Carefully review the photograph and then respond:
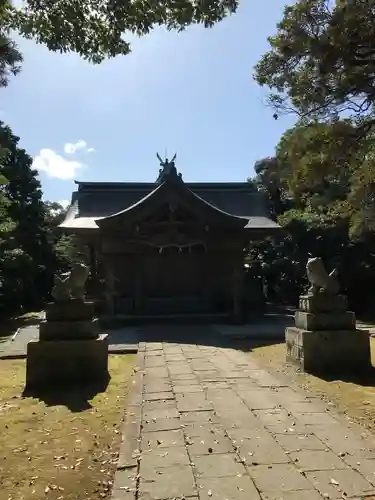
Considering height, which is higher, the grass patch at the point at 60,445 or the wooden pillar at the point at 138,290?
the wooden pillar at the point at 138,290

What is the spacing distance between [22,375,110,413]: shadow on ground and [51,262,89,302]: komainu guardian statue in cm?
149

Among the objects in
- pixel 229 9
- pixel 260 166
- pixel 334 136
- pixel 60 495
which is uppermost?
pixel 260 166

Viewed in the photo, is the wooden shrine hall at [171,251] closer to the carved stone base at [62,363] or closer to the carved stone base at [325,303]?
the carved stone base at [325,303]

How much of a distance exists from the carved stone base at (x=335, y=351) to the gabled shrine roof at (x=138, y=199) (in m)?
9.84

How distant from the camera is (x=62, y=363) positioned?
7297 mm

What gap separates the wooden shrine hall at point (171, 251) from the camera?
625 inches

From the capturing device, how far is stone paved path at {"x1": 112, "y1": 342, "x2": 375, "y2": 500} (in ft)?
11.0

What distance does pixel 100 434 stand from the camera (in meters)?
4.97

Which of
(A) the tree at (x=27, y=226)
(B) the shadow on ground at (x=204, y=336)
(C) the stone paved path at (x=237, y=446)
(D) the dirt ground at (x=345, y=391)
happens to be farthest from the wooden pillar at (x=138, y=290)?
(C) the stone paved path at (x=237, y=446)

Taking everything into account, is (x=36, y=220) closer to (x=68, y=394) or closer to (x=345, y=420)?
(x=68, y=394)

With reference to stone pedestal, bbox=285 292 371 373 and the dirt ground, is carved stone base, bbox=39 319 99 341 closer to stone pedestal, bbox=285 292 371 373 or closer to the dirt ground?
the dirt ground

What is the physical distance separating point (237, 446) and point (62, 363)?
3.99 meters

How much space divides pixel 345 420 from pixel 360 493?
6.41 feet

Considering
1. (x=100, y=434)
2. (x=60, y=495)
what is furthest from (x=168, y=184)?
(x=60, y=495)
